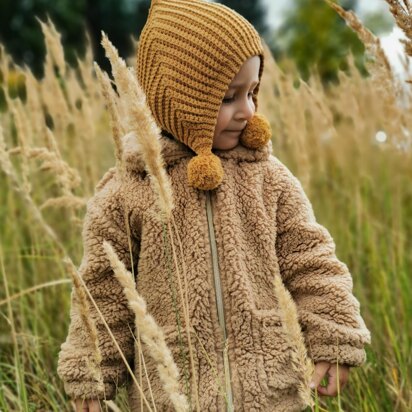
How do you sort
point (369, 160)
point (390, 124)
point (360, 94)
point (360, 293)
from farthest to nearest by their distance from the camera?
point (369, 160)
point (360, 94)
point (360, 293)
point (390, 124)

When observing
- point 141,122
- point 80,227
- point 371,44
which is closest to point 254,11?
point 80,227

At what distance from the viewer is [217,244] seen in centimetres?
122

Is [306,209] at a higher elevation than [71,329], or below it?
higher

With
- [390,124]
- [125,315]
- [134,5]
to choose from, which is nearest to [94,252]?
[125,315]

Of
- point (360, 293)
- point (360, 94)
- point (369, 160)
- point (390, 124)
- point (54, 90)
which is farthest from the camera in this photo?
point (369, 160)

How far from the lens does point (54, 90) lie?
219 cm

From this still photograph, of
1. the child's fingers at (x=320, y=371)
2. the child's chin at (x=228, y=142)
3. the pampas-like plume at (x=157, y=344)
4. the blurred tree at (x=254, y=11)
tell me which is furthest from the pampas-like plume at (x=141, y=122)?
the blurred tree at (x=254, y=11)

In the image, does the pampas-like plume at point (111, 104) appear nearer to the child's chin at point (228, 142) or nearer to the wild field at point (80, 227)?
the wild field at point (80, 227)

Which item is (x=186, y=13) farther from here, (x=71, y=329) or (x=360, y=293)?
(x=360, y=293)

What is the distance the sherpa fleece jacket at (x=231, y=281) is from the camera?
1.19 meters

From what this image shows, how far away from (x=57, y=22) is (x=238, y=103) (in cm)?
1853

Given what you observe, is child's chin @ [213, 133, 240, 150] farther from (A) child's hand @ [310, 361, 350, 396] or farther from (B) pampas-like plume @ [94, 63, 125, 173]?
(A) child's hand @ [310, 361, 350, 396]

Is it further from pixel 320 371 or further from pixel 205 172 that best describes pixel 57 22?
pixel 320 371

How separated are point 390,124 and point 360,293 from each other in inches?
20.4
